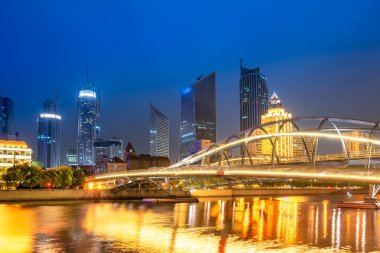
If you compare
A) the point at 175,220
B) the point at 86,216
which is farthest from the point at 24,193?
the point at 175,220

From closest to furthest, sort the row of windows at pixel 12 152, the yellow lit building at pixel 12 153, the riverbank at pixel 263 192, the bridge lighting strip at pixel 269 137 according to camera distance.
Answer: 1. the bridge lighting strip at pixel 269 137
2. the riverbank at pixel 263 192
3. the yellow lit building at pixel 12 153
4. the row of windows at pixel 12 152

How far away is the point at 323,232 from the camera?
39250 mm

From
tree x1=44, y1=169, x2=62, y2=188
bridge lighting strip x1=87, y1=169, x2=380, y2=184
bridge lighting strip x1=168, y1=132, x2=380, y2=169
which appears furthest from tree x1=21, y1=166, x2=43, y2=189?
bridge lighting strip x1=87, y1=169, x2=380, y2=184

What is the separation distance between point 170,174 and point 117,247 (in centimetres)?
3941

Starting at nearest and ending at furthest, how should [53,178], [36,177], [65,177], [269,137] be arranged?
[269,137] < [36,177] < [53,178] < [65,177]

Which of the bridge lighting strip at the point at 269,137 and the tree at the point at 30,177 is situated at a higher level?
the bridge lighting strip at the point at 269,137

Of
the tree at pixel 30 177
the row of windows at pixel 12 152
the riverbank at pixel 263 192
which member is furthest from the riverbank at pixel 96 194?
the row of windows at pixel 12 152

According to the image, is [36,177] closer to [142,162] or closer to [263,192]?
[263,192]

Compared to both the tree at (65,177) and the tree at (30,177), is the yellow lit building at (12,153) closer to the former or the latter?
the tree at (65,177)

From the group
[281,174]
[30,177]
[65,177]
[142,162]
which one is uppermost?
[281,174]

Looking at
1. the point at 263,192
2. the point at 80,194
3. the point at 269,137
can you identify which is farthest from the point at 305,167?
the point at 263,192

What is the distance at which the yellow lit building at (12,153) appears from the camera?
121m

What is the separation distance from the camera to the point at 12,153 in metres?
123

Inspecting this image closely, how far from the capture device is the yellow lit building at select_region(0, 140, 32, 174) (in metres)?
121
